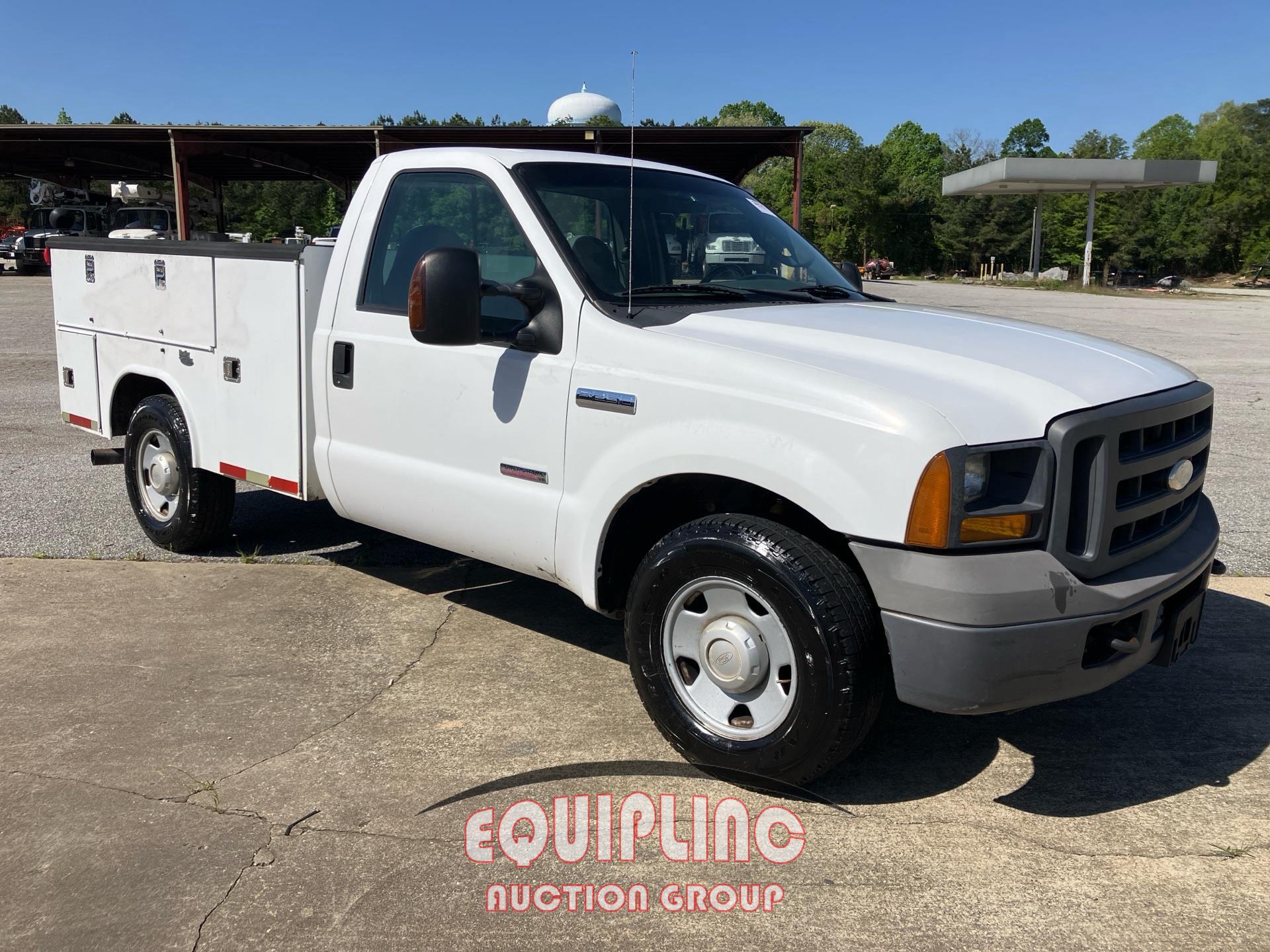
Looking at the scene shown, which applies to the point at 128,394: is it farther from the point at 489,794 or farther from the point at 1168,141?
the point at 1168,141

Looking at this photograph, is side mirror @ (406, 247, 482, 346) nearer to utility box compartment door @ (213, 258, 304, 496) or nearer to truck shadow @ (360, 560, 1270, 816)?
utility box compartment door @ (213, 258, 304, 496)

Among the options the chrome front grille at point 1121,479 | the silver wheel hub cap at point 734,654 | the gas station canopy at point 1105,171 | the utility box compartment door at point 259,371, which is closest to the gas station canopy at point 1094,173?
the gas station canopy at point 1105,171

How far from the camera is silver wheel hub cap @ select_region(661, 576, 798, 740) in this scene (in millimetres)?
3365

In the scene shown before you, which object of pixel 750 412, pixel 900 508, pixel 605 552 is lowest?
pixel 605 552

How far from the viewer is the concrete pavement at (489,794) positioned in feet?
9.27

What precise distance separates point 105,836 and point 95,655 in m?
1.61

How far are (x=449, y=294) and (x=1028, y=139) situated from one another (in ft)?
406

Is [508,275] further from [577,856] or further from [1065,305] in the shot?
[1065,305]

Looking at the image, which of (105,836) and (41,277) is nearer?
(105,836)

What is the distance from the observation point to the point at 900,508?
2.98 metres

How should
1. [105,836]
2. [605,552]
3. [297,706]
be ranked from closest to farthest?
[105,836] → [605,552] → [297,706]

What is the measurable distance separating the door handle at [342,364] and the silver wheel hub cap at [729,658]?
1937mm

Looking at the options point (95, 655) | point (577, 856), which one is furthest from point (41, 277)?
point (577, 856)

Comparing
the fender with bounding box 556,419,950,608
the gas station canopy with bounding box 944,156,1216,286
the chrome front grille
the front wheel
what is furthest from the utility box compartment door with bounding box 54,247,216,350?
the gas station canopy with bounding box 944,156,1216,286
